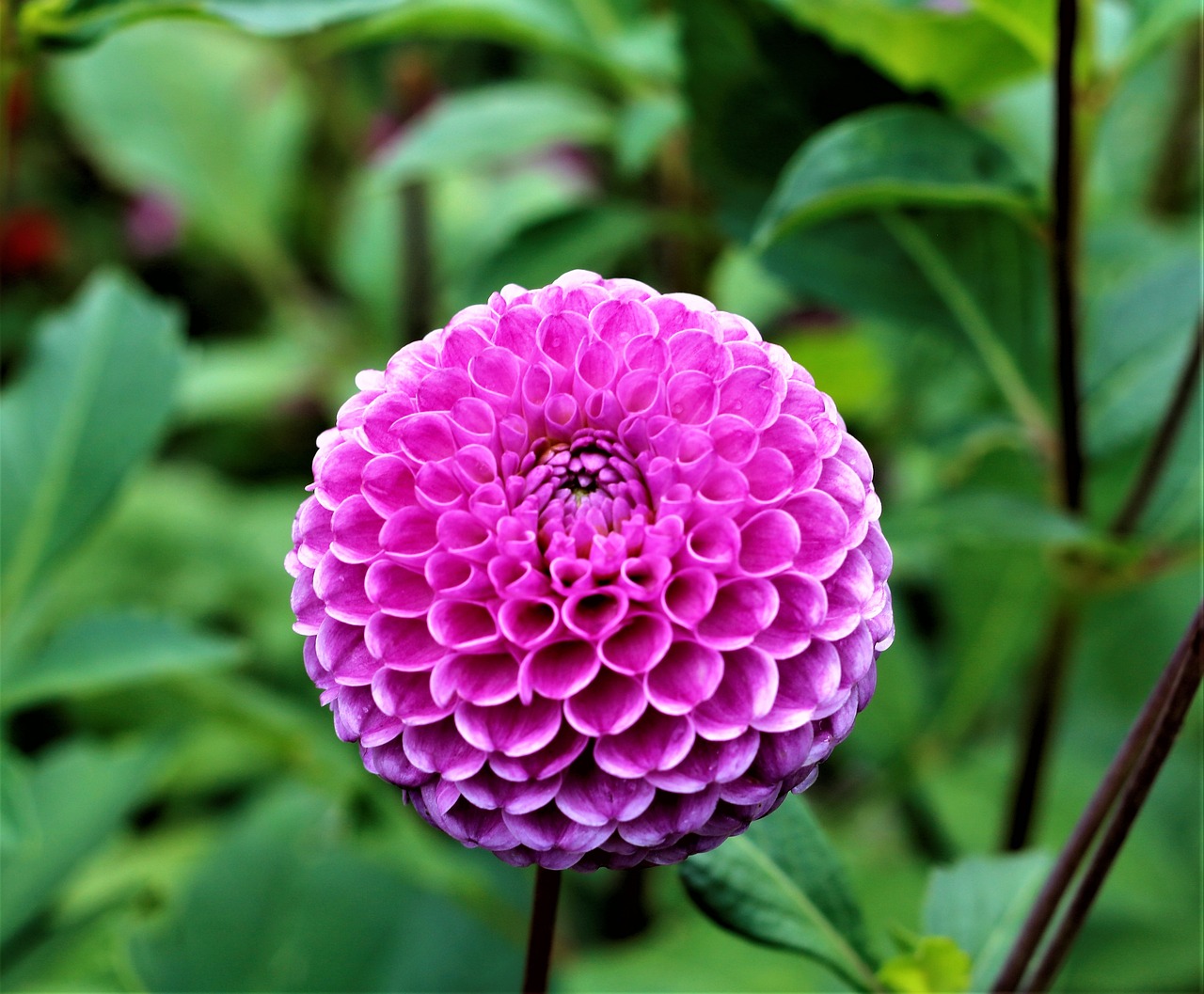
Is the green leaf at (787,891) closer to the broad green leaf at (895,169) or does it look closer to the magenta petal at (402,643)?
the magenta petal at (402,643)

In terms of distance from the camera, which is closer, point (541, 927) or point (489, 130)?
point (541, 927)

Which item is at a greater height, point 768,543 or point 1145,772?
point 768,543

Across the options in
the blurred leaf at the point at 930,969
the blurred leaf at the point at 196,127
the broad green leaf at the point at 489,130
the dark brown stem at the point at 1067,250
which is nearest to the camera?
the blurred leaf at the point at 930,969

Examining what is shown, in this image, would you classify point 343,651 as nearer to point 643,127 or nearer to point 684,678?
point 684,678

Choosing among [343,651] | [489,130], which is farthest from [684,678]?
[489,130]

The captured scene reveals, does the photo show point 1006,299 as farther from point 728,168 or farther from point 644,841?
point 644,841

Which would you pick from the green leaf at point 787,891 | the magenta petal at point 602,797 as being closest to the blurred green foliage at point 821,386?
the green leaf at point 787,891

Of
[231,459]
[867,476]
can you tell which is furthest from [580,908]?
[231,459]
